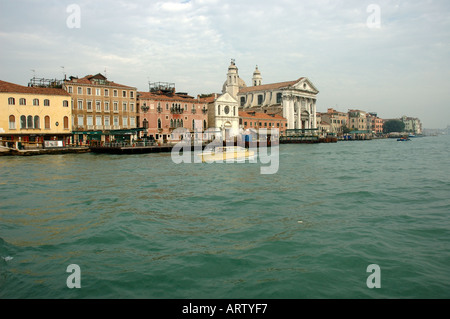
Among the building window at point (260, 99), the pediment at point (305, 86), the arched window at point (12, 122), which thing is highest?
the pediment at point (305, 86)

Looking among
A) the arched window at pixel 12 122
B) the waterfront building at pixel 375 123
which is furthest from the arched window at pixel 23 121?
the waterfront building at pixel 375 123

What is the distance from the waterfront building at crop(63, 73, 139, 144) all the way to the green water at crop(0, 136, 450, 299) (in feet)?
94.2

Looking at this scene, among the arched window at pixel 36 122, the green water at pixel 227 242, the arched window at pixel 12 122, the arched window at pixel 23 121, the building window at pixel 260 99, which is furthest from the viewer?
the building window at pixel 260 99

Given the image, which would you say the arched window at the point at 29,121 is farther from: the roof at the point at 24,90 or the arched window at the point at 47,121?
the roof at the point at 24,90

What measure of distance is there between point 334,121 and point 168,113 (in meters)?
73.3

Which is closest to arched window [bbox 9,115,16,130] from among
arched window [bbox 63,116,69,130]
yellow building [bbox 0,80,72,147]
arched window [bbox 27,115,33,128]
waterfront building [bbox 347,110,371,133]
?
yellow building [bbox 0,80,72,147]

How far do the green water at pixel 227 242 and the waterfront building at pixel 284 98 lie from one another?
208 feet

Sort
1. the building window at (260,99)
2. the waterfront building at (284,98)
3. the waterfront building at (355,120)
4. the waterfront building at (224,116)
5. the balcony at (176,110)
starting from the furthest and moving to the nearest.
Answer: the waterfront building at (355,120)
the building window at (260,99)
the waterfront building at (284,98)
the waterfront building at (224,116)
the balcony at (176,110)

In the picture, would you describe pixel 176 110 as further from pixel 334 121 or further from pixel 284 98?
pixel 334 121

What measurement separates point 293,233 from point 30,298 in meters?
5.20

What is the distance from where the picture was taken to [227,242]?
7.13 m

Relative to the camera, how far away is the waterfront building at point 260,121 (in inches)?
2340
